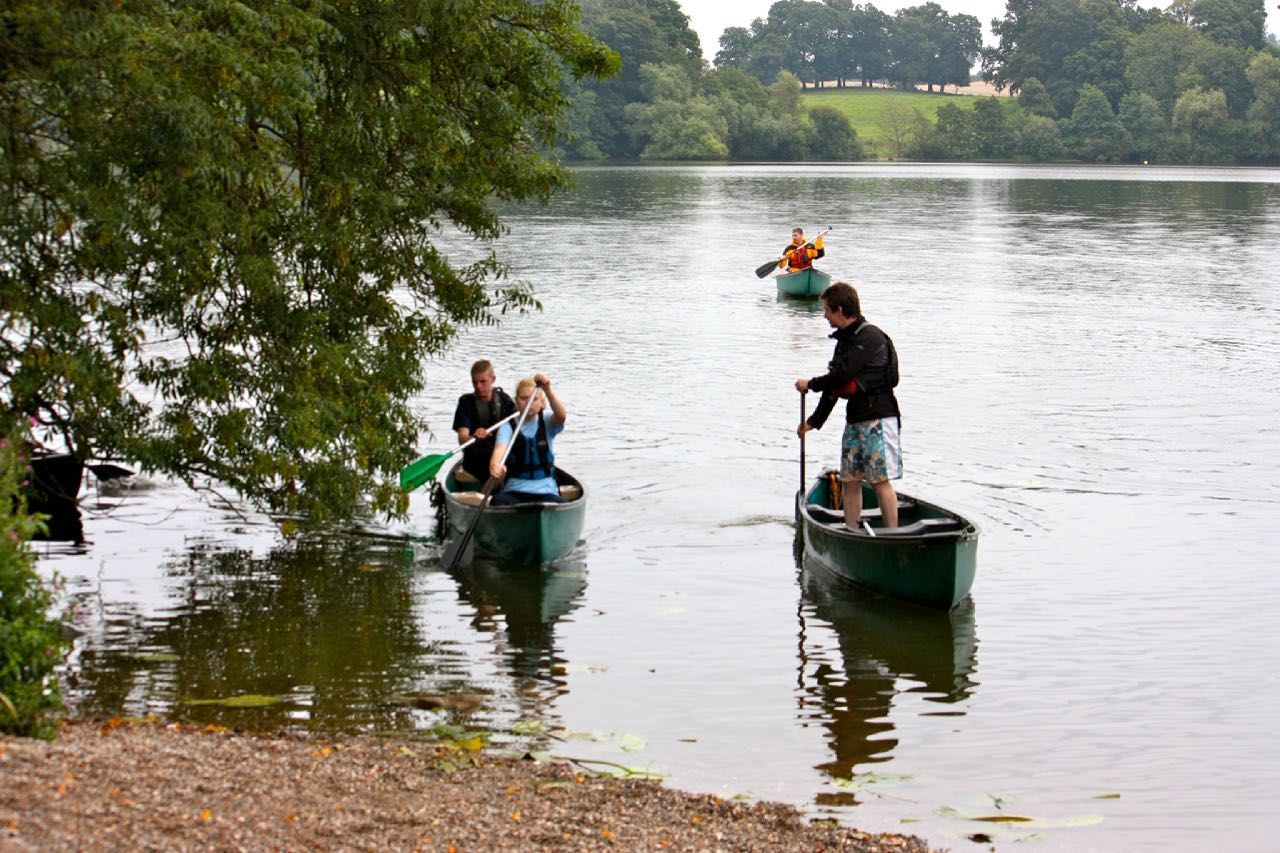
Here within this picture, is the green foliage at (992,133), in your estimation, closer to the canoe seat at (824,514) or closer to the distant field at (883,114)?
the distant field at (883,114)

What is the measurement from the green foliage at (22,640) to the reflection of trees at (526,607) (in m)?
4.06

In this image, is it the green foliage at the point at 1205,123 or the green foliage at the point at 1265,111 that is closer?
the green foliage at the point at 1265,111

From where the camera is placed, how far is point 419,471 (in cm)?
1556

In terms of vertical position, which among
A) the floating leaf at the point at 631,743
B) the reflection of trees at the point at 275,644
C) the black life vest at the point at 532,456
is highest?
the black life vest at the point at 532,456

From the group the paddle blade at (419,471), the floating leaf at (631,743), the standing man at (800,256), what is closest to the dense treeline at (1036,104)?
the standing man at (800,256)

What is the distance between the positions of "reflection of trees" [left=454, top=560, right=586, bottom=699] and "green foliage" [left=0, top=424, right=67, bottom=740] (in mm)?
4064

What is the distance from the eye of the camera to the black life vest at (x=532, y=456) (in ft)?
49.0

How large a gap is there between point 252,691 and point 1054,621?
6.51 m

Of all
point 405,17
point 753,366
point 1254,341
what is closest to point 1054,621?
point 405,17

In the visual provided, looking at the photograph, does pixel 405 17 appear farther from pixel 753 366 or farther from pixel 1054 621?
pixel 753 366

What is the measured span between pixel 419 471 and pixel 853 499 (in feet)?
14.0

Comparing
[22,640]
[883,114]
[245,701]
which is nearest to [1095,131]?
[883,114]

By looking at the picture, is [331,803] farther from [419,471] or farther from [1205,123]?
[1205,123]

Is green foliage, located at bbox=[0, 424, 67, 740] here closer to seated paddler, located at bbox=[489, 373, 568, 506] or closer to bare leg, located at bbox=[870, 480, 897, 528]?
seated paddler, located at bbox=[489, 373, 568, 506]
